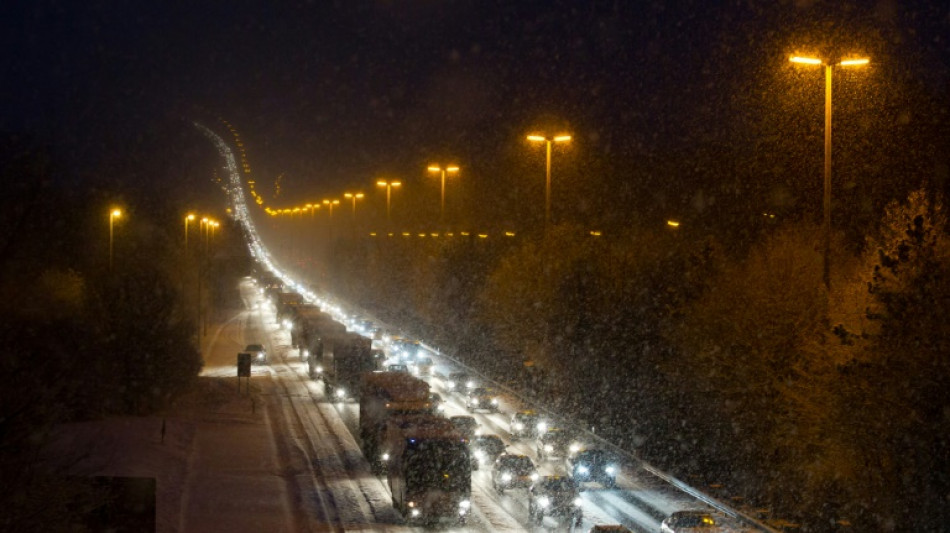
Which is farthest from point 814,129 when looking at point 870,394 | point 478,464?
point 478,464

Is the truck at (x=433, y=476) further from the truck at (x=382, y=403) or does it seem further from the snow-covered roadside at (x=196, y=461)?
the truck at (x=382, y=403)

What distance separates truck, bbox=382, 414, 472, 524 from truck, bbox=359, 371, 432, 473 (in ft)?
10.1

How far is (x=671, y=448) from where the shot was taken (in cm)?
2366

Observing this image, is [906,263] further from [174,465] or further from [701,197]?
[701,197]

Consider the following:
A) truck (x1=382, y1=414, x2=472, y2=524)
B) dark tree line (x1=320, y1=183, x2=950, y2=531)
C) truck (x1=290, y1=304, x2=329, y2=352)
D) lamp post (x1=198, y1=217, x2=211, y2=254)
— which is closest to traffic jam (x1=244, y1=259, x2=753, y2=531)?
truck (x1=382, y1=414, x2=472, y2=524)

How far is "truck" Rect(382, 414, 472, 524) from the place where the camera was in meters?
16.6

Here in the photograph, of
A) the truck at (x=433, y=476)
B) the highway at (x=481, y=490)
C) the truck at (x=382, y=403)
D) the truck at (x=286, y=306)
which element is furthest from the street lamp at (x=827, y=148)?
the truck at (x=286, y=306)

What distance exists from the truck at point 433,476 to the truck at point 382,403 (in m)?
3.07

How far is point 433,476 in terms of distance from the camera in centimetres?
1673

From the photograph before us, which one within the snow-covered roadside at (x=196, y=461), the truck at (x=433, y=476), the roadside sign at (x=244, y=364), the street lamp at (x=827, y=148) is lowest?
the snow-covered roadside at (x=196, y=461)

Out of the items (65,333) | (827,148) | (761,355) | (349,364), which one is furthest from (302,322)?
(827,148)

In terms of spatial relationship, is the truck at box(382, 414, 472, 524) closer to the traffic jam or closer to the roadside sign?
the traffic jam

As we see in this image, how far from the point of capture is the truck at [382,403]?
819 inches

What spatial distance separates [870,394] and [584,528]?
4.94 m
